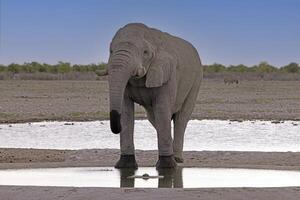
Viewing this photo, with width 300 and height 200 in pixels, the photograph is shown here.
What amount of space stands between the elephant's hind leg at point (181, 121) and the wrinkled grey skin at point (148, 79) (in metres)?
0.39

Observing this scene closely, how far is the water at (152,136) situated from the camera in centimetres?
2277

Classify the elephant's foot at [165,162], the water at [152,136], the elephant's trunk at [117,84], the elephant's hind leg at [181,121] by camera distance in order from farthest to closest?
the water at [152,136], the elephant's hind leg at [181,121], the elephant's foot at [165,162], the elephant's trunk at [117,84]

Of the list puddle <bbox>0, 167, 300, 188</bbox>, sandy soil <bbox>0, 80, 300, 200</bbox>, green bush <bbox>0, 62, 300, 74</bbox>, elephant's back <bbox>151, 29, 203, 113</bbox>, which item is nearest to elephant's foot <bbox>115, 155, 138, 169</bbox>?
puddle <bbox>0, 167, 300, 188</bbox>

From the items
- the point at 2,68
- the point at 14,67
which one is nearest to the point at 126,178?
the point at 14,67

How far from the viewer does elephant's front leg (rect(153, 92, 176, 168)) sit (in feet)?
43.5

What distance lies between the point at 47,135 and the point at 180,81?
40.5 feet

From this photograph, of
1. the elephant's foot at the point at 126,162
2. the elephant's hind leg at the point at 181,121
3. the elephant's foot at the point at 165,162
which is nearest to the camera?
the elephant's foot at the point at 165,162

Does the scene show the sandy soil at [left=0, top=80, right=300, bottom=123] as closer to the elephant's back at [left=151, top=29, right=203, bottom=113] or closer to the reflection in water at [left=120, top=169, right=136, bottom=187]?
the elephant's back at [left=151, top=29, right=203, bottom=113]

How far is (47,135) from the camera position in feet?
85.9

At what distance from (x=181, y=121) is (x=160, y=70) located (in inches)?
99.0

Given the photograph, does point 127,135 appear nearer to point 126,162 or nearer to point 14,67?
point 126,162

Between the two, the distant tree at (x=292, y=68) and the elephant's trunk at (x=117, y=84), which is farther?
the distant tree at (x=292, y=68)

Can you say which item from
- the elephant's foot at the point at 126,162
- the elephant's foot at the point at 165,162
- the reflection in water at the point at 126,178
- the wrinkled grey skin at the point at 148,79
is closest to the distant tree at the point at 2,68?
the wrinkled grey skin at the point at 148,79

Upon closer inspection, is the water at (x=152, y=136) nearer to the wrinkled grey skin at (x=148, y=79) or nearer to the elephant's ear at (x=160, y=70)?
the wrinkled grey skin at (x=148, y=79)
